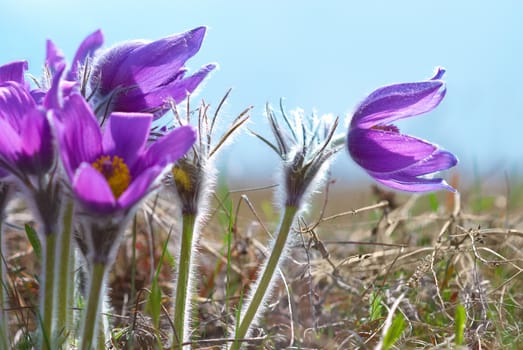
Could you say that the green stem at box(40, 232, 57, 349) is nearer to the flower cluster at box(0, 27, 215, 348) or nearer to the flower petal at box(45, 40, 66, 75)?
the flower cluster at box(0, 27, 215, 348)

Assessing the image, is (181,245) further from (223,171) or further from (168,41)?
(223,171)

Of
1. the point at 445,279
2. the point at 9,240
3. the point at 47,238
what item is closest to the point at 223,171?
the point at 9,240

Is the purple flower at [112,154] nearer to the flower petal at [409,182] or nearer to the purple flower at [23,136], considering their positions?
the purple flower at [23,136]

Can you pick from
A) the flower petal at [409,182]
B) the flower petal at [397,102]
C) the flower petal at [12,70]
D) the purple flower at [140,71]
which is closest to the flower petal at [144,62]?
the purple flower at [140,71]

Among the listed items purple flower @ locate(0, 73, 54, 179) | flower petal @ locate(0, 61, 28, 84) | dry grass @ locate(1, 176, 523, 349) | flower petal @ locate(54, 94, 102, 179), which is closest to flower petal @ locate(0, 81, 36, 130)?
purple flower @ locate(0, 73, 54, 179)

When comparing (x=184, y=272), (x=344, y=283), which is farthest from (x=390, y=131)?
(x=344, y=283)

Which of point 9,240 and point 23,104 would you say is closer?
point 23,104
